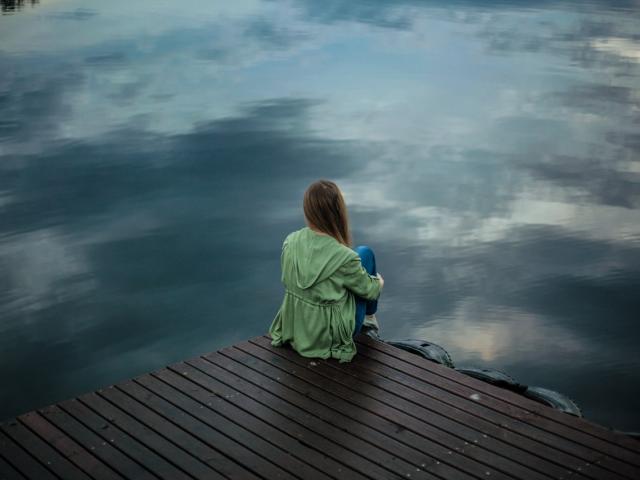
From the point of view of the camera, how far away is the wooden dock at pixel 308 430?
3873 millimetres

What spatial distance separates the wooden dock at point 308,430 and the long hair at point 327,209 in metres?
0.77

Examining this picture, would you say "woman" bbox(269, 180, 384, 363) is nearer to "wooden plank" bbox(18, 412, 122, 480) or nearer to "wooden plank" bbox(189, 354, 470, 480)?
"wooden plank" bbox(189, 354, 470, 480)

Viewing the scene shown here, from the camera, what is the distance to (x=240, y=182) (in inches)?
437

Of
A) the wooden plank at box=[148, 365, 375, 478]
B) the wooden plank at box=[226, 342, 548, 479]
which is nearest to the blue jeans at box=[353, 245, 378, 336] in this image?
the wooden plank at box=[226, 342, 548, 479]

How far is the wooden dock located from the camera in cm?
387

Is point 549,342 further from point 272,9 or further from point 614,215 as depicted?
point 272,9

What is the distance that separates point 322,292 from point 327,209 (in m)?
0.47

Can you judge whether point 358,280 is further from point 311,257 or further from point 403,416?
point 403,416

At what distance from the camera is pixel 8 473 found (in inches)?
149

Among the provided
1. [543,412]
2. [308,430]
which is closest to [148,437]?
[308,430]

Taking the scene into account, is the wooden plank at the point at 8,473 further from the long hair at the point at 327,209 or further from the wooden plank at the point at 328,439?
the long hair at the point at 327,209

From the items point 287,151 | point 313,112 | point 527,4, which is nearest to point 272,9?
point 527,4

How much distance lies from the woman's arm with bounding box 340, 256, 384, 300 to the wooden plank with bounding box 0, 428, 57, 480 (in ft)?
6.14

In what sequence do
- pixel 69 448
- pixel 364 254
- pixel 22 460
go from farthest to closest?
pixel 364 254 → pixel 69 448 → pixel 22 460
